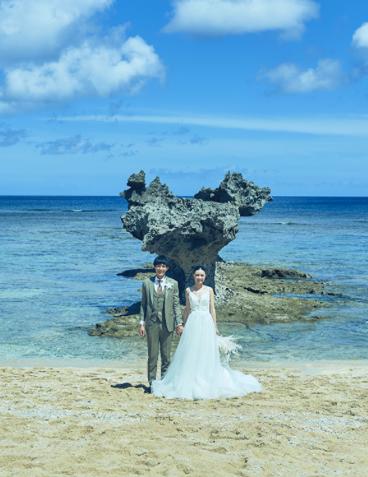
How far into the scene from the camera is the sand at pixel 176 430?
30.2ft

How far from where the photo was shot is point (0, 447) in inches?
389

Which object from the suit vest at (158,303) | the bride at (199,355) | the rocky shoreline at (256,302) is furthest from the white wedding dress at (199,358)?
the rocky shoreline at (256,302)

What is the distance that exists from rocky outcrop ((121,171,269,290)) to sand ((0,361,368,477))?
945cm

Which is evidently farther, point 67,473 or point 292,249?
point 292,249

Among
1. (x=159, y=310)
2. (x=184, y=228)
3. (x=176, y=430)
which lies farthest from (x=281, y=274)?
(x=176, y=430)

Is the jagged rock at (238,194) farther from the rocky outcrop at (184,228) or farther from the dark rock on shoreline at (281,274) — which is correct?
the dark rock on shoreline at (281,274)

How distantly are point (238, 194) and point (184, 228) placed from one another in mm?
4066

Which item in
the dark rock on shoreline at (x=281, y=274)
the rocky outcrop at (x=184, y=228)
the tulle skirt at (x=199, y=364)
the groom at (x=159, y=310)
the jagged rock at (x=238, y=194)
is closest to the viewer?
the tulle skirt at (x=199, y=364)

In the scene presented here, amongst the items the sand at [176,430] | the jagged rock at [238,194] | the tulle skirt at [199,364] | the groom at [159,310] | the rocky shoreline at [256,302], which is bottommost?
the rocky shoreline at [256,302]

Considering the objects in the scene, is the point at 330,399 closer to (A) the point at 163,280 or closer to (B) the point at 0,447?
(A) the point at 163,280

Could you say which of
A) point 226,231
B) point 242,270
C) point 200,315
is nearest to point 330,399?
point 200,315

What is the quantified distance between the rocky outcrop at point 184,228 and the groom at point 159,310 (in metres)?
10.4

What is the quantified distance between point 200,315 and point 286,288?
62.3ft

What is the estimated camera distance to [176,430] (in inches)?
422
